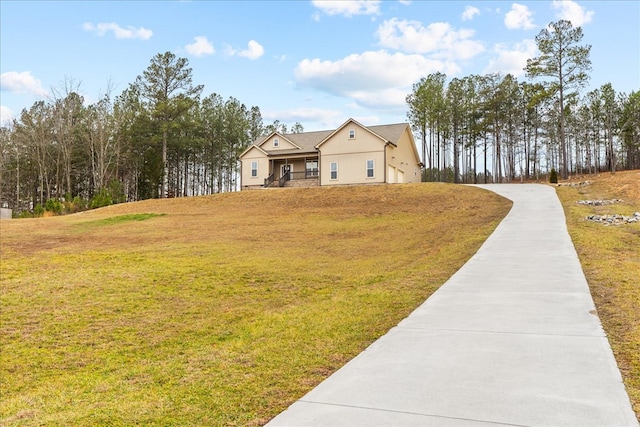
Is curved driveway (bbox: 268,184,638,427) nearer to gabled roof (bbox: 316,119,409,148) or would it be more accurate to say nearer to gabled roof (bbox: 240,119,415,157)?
gabled roof (bbox: 316,119,409,148)

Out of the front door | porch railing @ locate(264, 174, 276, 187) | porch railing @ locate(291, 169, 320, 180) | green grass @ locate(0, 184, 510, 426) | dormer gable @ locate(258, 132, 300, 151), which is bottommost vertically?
green grass @ locate(0, 184, 510, 426)

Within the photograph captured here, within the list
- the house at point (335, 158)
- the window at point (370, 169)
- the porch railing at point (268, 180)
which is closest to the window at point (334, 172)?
the house at point (335, 158)

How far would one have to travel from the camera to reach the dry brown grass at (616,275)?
408 centimetres

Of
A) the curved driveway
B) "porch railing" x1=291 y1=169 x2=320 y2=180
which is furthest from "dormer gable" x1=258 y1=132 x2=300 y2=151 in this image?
the curved driveway

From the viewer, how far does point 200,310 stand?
7.33 m

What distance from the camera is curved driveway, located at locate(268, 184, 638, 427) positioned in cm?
297

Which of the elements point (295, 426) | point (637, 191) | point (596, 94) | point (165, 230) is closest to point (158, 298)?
point (295, 426)

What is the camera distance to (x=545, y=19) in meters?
38.4

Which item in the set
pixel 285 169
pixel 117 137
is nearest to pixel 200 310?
pixel 285 169

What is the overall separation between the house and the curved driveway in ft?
87.6

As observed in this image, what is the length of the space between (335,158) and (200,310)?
27614mm

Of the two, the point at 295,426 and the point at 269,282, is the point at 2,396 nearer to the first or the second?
the point at 295,426

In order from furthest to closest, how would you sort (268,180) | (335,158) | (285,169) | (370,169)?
(285,169), (268,180), (335,158), (370,169)

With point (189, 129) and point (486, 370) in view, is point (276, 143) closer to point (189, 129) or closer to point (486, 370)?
point (189, 129)
